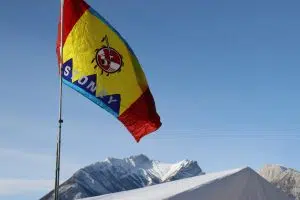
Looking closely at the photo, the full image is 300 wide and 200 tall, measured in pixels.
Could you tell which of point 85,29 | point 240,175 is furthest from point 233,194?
point 85,29

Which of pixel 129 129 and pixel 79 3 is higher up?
pixel 79 3

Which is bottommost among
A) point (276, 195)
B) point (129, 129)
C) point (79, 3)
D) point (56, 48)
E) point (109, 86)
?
point (276, 195)

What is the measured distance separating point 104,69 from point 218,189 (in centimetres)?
449

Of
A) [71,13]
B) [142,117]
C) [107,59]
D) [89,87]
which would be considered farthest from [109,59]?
[142,117]

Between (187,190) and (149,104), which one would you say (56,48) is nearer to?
(149,104)

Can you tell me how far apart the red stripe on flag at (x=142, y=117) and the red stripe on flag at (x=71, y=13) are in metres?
2.48

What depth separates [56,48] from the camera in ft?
57.4

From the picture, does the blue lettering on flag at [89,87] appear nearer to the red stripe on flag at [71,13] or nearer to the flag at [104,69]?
the flag at [104,69]

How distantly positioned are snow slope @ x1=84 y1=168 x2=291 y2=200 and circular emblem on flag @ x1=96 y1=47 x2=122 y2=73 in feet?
11.6

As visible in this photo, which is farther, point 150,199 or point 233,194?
point 233,194

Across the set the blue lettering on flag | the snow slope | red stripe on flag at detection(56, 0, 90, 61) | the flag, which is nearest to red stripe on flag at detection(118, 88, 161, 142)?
the flag

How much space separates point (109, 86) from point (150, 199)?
313 centimetres

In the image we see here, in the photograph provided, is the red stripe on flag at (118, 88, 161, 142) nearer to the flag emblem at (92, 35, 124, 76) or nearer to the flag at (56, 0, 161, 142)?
the flag at (56, 0, 161, 142)

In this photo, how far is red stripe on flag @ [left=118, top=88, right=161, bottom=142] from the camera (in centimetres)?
1695
